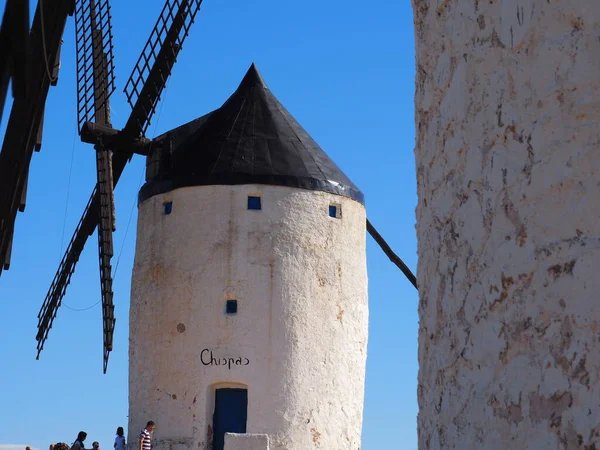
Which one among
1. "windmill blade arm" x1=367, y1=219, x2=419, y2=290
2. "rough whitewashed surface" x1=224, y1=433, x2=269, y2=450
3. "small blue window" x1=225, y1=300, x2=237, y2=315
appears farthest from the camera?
"windmill blade arm" x1=367, y1=219, x2=419, y2=290

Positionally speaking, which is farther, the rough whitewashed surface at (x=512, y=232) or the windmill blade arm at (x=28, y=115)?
the windmill blade arm at (x=28, y=115)

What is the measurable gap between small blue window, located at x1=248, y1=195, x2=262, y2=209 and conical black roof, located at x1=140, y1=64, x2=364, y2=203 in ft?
0.74

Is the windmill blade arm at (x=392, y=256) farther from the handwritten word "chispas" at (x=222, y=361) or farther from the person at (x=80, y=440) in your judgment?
the person at (x=80, y=440)

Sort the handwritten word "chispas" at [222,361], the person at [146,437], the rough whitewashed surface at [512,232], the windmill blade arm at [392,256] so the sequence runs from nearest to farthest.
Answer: the rough whitewashed surface at [512,232] → the person at [146,437] → the handwritten word "chispas" at [222,361] → the windmill blade arm at [392,256]

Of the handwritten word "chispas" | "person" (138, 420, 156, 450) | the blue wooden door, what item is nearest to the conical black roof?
the handwritten word "chispas"

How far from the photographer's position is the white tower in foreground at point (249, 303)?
14078 mm

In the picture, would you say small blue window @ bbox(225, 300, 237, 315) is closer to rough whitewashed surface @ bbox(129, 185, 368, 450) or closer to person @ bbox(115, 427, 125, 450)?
rough whitewashed surface @ bbox(129, 185, 368, 450)

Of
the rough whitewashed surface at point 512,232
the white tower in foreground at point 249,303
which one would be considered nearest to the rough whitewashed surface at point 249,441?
the white tower in foreground at point 249,303

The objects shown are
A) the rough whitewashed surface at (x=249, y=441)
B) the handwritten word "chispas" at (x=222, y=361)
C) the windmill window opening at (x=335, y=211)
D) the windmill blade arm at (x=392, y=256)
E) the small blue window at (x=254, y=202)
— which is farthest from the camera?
the windmill blade arm at (x=392, y=256)

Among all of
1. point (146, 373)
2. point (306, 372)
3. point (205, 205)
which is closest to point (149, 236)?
point (205, 205)

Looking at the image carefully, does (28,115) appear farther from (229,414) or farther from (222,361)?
(229,414)

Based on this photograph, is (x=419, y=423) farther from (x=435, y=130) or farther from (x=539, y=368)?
(x=435, y=130)

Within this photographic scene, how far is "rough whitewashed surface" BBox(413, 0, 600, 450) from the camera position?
100 inches

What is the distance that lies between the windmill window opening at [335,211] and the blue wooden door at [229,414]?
2.80 metres
